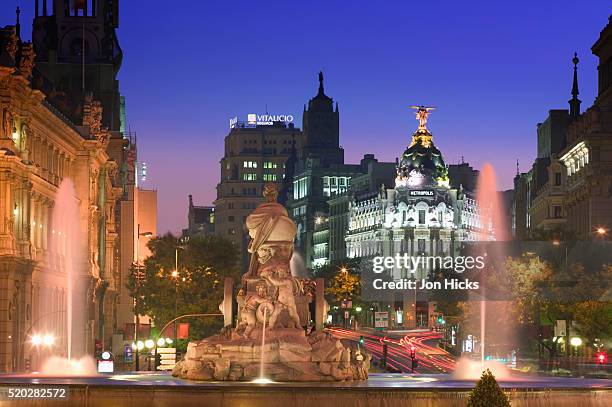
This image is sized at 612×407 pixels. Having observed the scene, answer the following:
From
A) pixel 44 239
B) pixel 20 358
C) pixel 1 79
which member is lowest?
pixel 20 358

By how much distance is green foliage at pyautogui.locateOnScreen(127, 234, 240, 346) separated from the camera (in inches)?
4656

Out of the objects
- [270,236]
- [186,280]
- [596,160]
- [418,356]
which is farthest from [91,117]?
[270,236]

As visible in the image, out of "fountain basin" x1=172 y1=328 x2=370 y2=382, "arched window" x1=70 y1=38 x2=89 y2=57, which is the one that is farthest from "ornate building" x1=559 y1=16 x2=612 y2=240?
"fountain basin" x1=172 y1=328 x2=370 y2=382

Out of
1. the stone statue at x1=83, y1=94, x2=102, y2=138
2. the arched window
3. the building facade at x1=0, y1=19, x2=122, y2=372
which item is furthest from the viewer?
the arched window

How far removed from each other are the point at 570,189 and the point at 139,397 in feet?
367

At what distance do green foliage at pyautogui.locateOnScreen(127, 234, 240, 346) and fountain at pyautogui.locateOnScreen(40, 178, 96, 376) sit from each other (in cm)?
1147

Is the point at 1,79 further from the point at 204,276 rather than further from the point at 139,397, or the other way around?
the point at 204,276

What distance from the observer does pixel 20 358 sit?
257ft

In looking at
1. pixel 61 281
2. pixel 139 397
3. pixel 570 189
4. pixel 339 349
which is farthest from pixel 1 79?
pixel 570 189

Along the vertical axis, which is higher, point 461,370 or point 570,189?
point 570,189

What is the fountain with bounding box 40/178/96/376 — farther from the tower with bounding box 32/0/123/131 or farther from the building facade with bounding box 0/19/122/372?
the tower with bounding box 32/0/123/131

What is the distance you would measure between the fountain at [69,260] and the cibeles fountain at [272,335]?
4002 centimetres

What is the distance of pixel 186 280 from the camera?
123250mm

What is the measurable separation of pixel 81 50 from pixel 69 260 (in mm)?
43583
